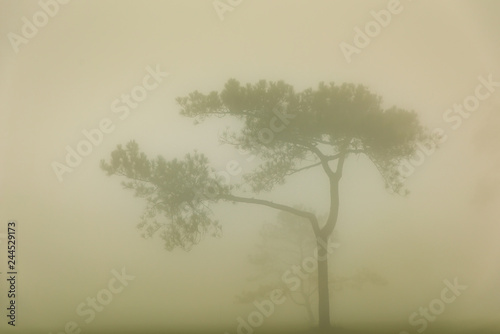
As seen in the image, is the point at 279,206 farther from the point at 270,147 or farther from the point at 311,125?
the point at 311,125

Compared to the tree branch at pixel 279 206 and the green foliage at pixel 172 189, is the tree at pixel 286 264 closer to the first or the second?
the tree branch at pixel 279 206

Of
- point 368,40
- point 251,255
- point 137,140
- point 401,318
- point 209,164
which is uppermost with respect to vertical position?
point 368,40

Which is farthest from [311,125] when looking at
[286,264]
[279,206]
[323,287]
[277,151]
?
[323,287]

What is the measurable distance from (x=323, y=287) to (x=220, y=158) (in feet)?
5.02

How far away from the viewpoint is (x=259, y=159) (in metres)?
3.62

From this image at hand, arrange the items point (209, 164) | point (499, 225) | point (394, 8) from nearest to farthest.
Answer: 1. point (209, 164)
2. point (499, 225)
3. point (394, 8)

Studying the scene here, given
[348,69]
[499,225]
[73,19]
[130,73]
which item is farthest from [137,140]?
[499,225]

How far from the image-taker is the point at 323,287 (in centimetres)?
346

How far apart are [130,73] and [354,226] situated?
2.78 m

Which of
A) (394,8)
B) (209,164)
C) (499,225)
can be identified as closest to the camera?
(209,164)

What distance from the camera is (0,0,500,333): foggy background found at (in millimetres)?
3582

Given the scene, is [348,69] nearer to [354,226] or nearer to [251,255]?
[354,226]

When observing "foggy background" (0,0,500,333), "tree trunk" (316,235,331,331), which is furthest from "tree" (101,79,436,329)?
"foggy background" (0,0,500,333)

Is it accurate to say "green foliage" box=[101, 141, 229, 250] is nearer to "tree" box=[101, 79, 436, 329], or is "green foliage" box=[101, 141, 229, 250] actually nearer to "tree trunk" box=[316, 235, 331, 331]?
"tree" box=[101, 79, 436, 329]
